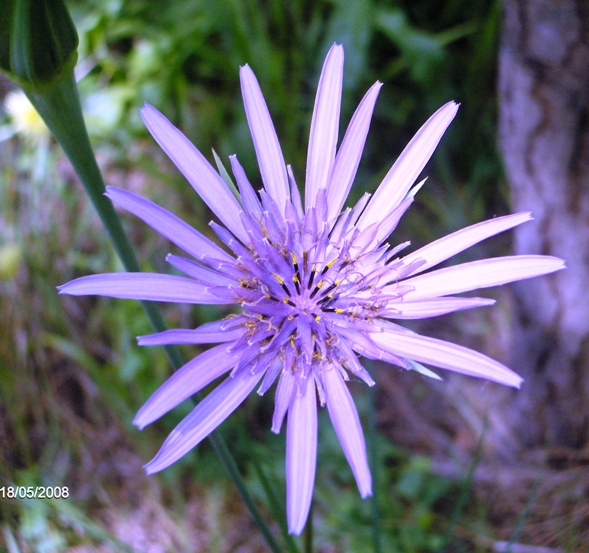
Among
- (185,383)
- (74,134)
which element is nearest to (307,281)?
(185,383)

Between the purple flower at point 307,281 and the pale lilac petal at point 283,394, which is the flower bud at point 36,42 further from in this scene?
the pale lilac petal at point 283,394

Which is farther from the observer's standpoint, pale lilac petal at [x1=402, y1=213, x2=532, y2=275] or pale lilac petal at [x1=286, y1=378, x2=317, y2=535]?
pale lilac petal at [x1=402, y1=213, x2=532, y2=275]

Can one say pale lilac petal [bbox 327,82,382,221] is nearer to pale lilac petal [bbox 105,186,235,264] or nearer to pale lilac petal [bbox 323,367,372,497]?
pale lilac petal [bbox 105,186,235,264]

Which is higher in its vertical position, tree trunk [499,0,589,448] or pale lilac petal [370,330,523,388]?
tree trunk [499,0,589,448]

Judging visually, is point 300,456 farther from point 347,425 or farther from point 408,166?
point 408,166

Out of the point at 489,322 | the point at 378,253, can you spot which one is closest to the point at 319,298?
the point at 378,253

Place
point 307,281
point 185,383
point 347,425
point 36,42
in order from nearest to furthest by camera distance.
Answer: point 36,42
point 185,383
point 347,425
point 307,281

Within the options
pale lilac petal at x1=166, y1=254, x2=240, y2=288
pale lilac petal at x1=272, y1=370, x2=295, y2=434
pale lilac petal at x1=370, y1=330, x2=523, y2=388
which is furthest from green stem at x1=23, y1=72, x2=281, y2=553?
pale lilac petal at x1=370, y1=330, x2=523, y2=388
